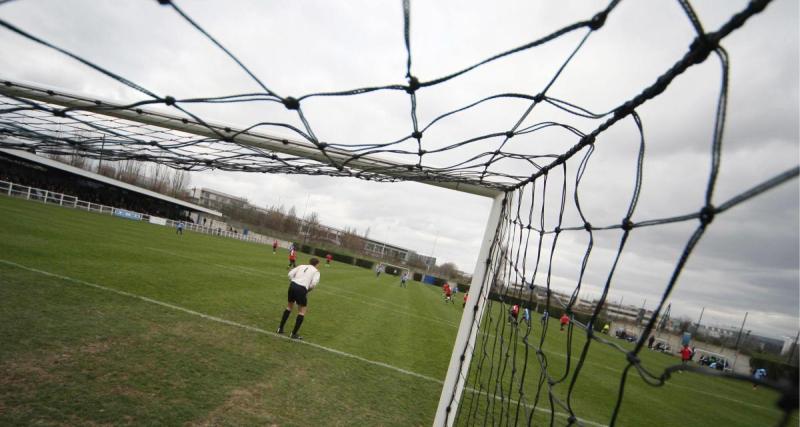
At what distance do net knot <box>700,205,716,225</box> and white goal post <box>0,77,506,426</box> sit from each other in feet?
7.80

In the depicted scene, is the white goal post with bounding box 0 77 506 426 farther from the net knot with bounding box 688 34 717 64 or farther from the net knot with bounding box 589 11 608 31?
the net knot with bounding box 688 34 717 64

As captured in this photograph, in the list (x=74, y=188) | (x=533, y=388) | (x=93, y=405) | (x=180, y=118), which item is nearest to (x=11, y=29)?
(x=180, y=118)

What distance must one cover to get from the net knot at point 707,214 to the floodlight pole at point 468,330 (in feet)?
8.47

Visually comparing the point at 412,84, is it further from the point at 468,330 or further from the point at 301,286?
the point at 301,286

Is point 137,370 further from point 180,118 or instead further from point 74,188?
point 74,188

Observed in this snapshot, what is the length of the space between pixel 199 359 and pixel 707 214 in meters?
5.51

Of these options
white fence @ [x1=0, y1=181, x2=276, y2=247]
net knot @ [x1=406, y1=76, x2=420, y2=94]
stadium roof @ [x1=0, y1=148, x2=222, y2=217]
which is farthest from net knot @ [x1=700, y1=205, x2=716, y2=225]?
white fence @ [x1=0, y1=181, x2=276, y2=247]

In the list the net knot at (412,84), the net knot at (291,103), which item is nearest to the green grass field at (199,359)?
the net knot at (412,84)

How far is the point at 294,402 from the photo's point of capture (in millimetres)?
4242

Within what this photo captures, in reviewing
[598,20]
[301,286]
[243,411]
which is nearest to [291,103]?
[598,20]

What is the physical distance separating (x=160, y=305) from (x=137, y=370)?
9.32 ft

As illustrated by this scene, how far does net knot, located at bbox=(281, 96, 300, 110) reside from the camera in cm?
213

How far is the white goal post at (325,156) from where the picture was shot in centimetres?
311

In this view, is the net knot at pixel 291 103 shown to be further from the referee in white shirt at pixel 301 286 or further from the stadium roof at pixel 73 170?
the stadium roof at pixel 73 170
